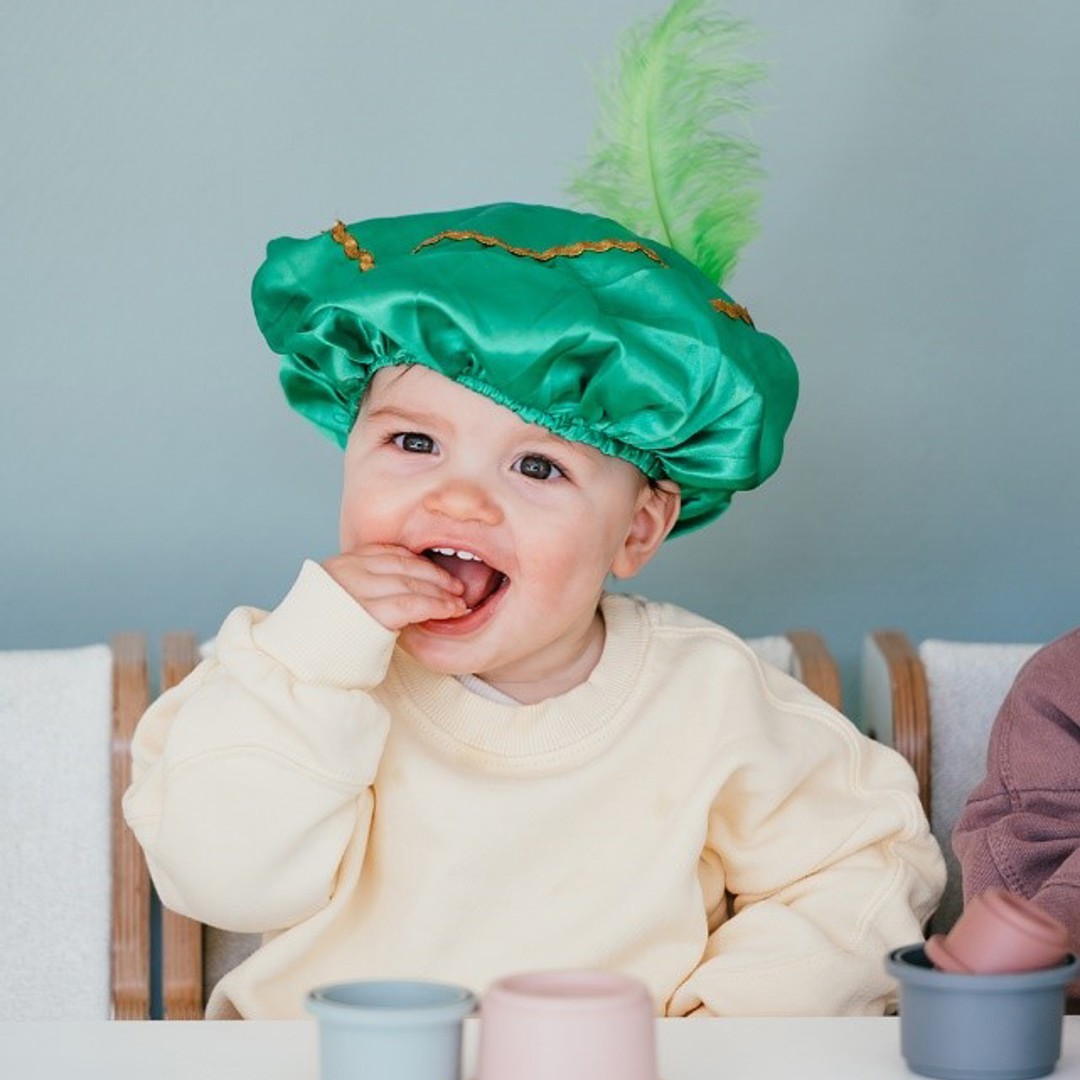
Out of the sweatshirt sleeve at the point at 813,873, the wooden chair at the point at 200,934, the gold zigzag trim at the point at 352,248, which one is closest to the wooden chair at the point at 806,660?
the wooden chair at the point at 200,934

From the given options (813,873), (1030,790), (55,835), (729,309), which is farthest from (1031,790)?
(55,835)

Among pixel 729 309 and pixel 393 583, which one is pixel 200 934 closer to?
pixel 393 583

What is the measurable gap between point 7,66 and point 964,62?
2.89ft

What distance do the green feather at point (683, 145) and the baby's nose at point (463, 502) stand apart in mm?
281

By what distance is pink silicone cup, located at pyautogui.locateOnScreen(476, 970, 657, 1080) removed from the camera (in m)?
0.80

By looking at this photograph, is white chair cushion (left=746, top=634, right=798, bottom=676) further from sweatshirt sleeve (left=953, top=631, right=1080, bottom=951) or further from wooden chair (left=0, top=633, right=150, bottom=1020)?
wooden chair (left=0, top=633, right=150, bottom=1020)

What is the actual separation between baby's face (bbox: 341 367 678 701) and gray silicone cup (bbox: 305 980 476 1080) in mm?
508

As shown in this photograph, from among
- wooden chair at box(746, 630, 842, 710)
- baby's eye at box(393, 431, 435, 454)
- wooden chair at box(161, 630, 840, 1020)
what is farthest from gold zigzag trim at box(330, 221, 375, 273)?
wooden chair at box(746, 630, 842, 710)

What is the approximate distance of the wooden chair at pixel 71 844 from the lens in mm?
1533

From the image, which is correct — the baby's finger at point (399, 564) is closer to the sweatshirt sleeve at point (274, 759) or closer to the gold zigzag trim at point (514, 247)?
the sweatshirt sleeve at point (274, 759)

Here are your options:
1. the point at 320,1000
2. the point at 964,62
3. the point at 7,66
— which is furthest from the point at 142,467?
the point at 320,1000

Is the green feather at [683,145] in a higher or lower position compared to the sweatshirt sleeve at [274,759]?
higher

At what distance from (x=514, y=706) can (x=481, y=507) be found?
6.9 inches

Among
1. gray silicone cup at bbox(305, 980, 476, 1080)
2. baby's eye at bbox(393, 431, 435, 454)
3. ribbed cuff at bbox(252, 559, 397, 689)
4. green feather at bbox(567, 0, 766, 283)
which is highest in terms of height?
Answer: green feather at bbox(567, 0, 766, 283)
